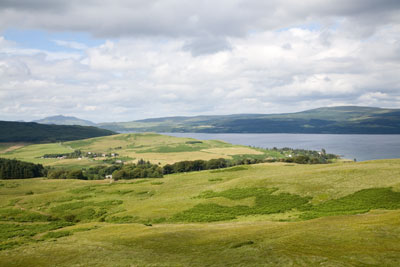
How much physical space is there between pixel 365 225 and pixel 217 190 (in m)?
34.6

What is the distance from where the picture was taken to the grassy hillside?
20109 millimetres

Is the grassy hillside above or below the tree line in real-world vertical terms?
above

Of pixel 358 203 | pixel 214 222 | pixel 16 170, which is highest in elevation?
pixel 358 203

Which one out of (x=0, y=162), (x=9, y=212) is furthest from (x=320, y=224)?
(x=0, y=162)

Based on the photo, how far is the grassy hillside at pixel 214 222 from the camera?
66.0 feet

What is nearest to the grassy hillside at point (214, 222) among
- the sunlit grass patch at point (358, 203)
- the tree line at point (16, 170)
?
the sunlit grass patch at point (358, 203)

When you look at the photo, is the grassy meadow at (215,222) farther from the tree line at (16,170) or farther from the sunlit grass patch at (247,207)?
the tree line at (16,170)

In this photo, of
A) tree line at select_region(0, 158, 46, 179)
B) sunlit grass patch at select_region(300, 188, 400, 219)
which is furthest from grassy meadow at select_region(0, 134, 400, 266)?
tree line at select_region(0, 158, 46, 179)

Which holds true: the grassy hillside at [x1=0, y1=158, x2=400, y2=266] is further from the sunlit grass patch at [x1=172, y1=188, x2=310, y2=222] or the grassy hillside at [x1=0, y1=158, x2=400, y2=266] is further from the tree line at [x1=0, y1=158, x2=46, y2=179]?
the tree line at [x1=0, y1=158, x2=46, y2=179]

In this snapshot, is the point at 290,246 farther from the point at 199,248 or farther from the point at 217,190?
the point at 217,190

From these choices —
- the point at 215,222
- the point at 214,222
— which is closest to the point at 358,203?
the point at 215,222

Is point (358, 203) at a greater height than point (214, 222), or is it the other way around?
point (358, 203)

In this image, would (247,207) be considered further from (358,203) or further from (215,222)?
(358,203)

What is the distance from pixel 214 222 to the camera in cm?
3912
